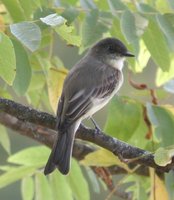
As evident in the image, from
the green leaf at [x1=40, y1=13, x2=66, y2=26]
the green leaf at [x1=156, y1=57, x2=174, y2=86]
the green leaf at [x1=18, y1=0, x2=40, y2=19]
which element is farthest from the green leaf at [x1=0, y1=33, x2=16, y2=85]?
the green leaf at [x1=156, y1=57, x2=174, y2=86]

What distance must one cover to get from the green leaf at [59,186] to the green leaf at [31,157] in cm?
9

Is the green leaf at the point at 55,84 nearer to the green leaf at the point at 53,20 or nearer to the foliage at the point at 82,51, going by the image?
the foliage at the point at 82,51

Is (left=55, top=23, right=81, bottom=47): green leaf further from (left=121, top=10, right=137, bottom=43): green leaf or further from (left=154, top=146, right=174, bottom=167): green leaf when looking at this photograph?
(left=154, top=146, right=174, bottom=167): green leaf

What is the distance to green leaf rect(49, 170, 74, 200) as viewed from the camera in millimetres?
3102

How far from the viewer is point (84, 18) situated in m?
2.77

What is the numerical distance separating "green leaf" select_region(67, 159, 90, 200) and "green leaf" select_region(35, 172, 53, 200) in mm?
117

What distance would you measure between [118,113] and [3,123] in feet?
2.01

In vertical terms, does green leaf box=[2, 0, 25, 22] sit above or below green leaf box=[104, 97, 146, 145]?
above

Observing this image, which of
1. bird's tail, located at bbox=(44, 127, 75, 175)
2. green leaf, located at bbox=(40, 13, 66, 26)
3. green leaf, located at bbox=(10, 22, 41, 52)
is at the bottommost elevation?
bird's tail, located at bbox=(44, 127, 75, 175)

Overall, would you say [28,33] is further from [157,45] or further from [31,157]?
[31,157]

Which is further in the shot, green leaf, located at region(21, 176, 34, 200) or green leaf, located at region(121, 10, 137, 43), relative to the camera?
green leaf, located at region(21, 176, 34, 200)

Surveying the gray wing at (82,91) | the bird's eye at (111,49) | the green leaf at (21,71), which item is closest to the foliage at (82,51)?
the green leaf at (21,71)

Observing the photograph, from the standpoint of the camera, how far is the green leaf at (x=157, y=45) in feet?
9.34

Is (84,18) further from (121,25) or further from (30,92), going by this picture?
(30,92)
